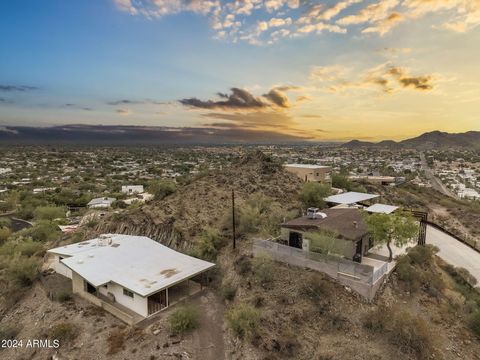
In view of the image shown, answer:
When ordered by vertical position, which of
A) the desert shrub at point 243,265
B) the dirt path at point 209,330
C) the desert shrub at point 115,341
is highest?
the desert shrub at point 243,265

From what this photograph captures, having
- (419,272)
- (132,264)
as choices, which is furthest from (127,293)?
(419,272)

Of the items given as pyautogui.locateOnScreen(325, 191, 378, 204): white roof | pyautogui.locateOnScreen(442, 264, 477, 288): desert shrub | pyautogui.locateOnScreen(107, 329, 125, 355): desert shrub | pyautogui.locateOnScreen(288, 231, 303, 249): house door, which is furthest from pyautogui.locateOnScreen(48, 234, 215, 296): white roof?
pyautogui.locateOnScreen(442, 264, 477, 288): desert shrub

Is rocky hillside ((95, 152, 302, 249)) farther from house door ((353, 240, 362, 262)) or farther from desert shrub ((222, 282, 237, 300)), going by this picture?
house door ((353, 240, 362, 262))

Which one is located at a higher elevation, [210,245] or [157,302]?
[210,245]

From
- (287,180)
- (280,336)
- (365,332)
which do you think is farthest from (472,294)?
(287,180)

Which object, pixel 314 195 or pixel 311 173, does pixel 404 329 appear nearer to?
pixel 314 195

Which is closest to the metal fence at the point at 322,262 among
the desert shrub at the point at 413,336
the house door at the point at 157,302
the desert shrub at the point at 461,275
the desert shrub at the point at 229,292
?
the desert shrub at the point at 413,336

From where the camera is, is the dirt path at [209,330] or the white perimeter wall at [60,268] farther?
the white perimeter wall at [60,268]

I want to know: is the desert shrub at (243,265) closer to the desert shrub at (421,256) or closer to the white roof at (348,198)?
the desert shrub at (421,256)
